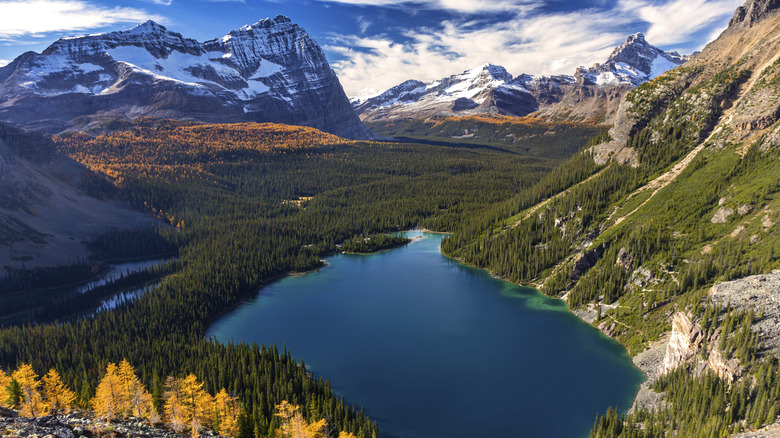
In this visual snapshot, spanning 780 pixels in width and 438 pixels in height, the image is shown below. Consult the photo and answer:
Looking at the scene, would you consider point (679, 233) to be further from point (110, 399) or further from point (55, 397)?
point (55, 397)

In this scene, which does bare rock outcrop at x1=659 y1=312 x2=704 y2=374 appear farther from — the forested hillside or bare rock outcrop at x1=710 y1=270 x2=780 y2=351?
bare rock outcrop at x1=710 y1=270 x2=780 y2=351

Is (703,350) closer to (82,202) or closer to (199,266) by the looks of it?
(199,266)

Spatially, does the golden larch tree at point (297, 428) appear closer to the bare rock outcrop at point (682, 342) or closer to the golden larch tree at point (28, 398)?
the golden larch tree at point (28, 398)

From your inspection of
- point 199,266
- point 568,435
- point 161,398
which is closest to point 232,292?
point 199,266

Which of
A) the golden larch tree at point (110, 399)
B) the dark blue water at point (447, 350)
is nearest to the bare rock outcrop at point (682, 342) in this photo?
the dark blue water at point (447, 350)

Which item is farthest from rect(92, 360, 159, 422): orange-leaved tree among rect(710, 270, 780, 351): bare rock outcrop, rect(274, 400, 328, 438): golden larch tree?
rect(710, 270, 780, 351): bare rock outcrop
